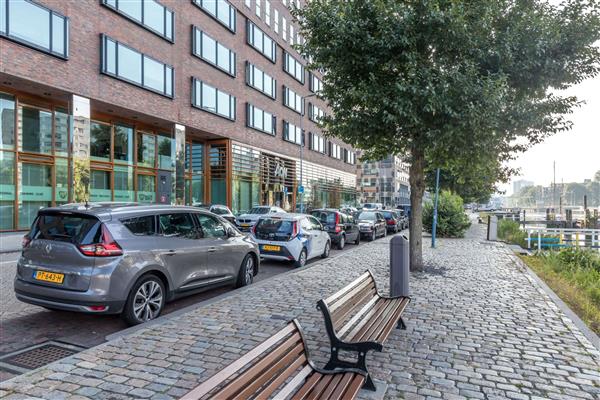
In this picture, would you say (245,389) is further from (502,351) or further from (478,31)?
(478,31)

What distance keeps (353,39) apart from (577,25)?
4.05 metres

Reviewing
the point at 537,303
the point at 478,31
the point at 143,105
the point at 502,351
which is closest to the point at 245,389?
the point at 502,351

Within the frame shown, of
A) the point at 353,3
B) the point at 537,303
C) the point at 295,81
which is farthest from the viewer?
the point at 295,81

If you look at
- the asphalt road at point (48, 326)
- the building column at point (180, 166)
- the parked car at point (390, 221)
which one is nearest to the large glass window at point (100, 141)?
the building column at point (180, 166)

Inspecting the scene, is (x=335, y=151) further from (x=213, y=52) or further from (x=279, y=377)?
(x=279, y=377)

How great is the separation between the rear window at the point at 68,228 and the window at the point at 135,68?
565 inches

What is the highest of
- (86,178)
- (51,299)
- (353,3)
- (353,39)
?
(353,3)

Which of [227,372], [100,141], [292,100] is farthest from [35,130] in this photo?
[292,100]

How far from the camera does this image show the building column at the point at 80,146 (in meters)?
16.7

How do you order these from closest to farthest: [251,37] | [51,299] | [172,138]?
[51,299] < [172,138] < [251,37]

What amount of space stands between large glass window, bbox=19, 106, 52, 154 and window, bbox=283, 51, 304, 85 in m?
21.3

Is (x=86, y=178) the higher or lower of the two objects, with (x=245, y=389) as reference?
higher

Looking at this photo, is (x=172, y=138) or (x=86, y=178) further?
(x=172, y=138)

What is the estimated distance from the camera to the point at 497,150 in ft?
27.9
